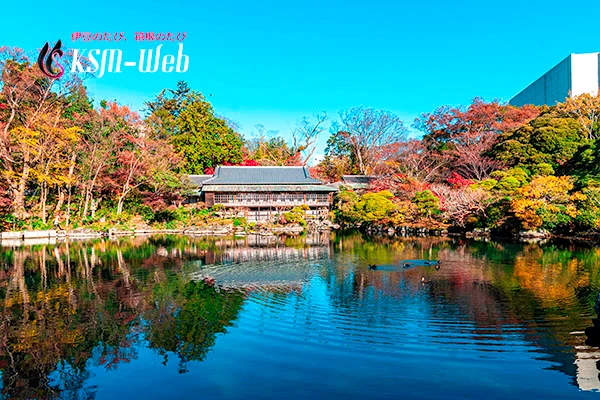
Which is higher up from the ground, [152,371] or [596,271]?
[596,271]

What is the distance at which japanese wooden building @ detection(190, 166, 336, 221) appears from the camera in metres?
32.7

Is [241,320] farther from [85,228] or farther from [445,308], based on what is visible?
[85,228]

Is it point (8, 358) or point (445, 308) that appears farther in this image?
point (445, 308)

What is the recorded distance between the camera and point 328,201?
3356 centimetres

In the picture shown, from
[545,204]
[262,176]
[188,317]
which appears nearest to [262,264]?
[188,317]

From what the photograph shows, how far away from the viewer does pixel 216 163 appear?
39.7 meters

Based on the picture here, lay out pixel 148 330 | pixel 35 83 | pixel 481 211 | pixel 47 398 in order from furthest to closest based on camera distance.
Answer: pixel 35 83 < pixel 481 211 < pixel 148 330 < pixel 47 398

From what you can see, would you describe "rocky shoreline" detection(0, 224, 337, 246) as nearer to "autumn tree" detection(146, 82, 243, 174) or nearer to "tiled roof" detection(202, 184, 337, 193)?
"tiled roof" detection(202, 184, 337, 193)

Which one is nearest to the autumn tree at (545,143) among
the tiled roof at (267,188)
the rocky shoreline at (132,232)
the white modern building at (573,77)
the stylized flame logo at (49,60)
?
the white modern building at (573,77)

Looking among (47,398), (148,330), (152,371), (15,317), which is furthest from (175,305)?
(47,398)

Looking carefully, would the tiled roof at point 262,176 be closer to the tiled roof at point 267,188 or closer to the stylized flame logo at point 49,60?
the tiled roof at point 267,188

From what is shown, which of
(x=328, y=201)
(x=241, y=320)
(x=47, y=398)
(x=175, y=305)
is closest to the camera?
(x=47, y=398)

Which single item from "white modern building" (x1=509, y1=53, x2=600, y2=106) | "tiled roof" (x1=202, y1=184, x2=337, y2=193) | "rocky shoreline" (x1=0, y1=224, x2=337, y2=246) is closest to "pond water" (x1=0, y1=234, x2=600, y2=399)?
"rocky shoreline" (x1=0, y1=224, x2=337, y2=246)

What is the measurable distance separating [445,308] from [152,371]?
18.5 ft
